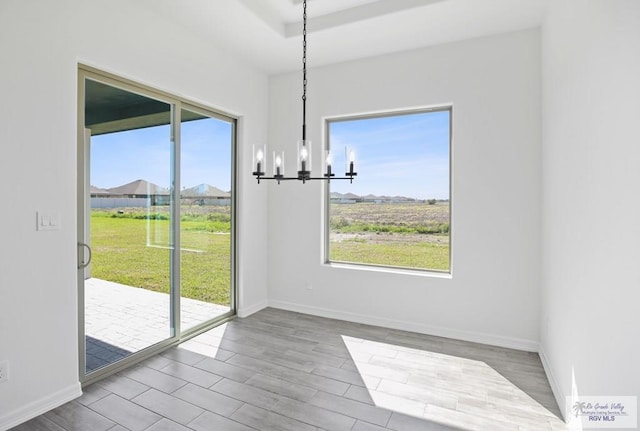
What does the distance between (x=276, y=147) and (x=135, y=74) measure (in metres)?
1.95

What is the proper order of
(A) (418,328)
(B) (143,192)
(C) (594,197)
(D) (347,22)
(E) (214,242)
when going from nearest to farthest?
1. (C) (594,197)
2. (B) (143,192)
3. (D) (347,22)
4. (A) (418,328)
5. (E) (214,242)

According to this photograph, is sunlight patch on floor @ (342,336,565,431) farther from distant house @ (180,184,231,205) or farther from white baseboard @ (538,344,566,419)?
distant house @ (180,184,231,205)

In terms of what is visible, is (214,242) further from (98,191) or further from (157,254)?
(98,191)

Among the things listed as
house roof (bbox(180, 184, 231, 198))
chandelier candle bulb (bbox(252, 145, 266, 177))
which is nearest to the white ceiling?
chandelier candle bulb (bbox(252, 145, 266, 177))

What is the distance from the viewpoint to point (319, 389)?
266 centimetres

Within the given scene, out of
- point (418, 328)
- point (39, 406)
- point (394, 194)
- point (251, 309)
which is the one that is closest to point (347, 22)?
point (394, 194)

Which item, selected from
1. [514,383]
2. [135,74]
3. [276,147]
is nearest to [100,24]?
[135,74]

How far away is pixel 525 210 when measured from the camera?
132 inches

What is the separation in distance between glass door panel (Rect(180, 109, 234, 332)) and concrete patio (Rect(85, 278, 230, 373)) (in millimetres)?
250

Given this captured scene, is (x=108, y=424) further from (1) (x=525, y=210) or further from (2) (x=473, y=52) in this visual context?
(2) (x=473, y=52)

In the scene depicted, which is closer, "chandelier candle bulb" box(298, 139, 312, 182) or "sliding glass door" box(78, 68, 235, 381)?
"chandelier candle bulb" box(298, 139, 312, 182)

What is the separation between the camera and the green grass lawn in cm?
287

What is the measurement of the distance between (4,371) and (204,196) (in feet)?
7.09

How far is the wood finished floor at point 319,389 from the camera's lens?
88.6 inches
